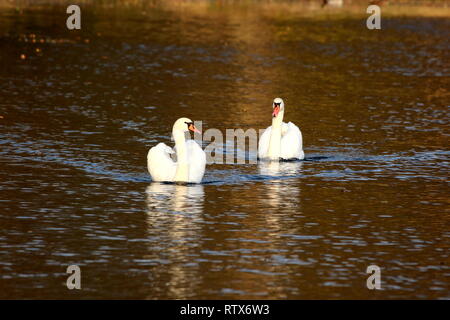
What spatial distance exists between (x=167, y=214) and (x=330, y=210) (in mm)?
2759

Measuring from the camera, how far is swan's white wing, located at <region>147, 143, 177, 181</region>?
1994 centimetres

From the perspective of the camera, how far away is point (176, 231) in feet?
53.3

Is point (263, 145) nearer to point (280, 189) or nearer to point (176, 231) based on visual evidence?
point (280, 189)

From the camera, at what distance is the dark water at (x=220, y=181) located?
1407 centimetres

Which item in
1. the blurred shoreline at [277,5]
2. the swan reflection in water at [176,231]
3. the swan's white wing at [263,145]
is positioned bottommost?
the swan reflection in water at [176,231]

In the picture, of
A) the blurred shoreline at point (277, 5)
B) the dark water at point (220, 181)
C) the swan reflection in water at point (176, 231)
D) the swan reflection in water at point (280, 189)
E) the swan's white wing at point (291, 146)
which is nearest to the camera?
the swan reflection in water at point (176, 231)

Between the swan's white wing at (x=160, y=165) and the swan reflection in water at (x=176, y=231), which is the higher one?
the swan's white wing at (x=160, y=165)

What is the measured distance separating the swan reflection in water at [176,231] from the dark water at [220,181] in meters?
0.04

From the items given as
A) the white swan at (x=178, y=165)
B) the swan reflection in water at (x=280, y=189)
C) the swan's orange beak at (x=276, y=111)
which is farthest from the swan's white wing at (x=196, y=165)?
the swan's orange beak at (x=276, y=111)

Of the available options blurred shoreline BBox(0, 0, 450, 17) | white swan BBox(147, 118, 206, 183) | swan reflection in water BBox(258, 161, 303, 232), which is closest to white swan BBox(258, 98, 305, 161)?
swan reflection in water BBox(258, 161, 303, 232)

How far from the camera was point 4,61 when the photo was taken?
130 feet

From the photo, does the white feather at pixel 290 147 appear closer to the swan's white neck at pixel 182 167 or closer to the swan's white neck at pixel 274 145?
the swan's white neck at pixel 274 145

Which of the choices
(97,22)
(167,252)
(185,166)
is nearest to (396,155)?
(185,166)

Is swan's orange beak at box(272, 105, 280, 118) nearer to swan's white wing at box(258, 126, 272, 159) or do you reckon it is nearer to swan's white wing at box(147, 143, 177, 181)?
swan's white wing at box(258, 126, 272, 159)
